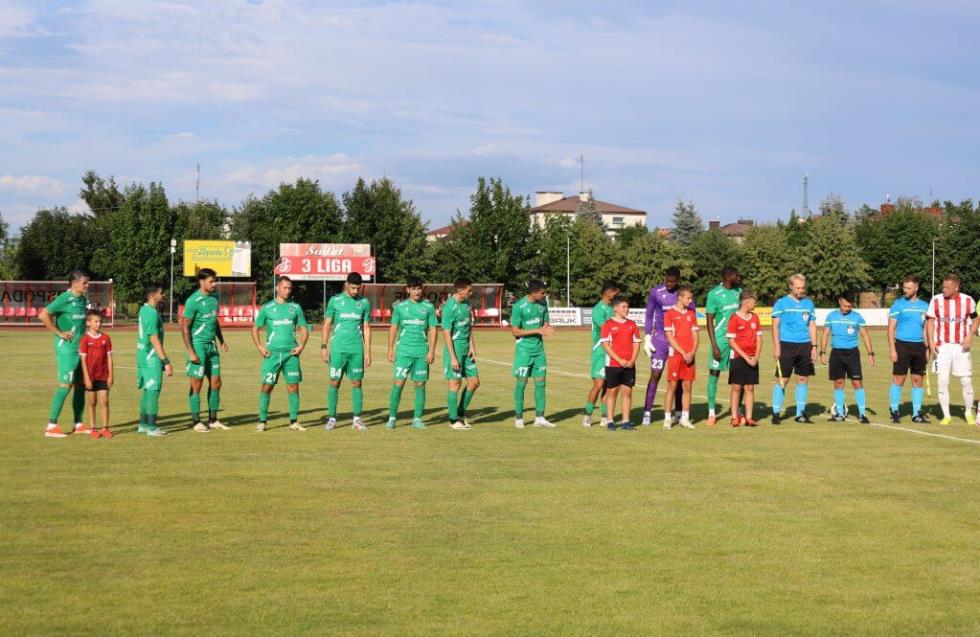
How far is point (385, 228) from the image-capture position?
272 feet

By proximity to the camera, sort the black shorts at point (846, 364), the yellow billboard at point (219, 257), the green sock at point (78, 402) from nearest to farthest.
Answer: the green sock at point (78, 402), the black shorts at point (846, 364), the yellow billboard at point (219, 257)

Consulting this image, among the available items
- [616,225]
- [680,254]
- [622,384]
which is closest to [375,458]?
[622,384]

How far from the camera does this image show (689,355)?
48.6 ft

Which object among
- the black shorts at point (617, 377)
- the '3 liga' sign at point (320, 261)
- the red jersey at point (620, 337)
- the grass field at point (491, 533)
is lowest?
the grass field at point (491, 533)

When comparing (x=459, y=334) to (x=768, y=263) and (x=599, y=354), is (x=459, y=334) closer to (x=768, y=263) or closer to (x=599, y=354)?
(x=599, y=354)

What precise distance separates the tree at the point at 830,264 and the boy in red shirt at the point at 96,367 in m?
86.4

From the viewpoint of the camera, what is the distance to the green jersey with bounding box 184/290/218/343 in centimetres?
1427

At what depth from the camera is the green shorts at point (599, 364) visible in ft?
49.1

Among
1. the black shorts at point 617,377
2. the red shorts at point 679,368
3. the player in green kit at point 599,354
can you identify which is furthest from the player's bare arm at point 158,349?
the red shorts at point 679,368

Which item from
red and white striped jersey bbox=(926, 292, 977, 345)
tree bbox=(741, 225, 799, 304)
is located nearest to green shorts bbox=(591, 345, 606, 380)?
red and white striped jersey bbox=(926, 292, 977, 345)

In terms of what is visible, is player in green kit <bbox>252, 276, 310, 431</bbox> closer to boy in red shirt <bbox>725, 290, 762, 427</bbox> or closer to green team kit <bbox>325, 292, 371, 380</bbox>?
green team kit <bbox>325, 292, 371, 380</bbox>

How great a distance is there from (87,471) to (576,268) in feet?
270

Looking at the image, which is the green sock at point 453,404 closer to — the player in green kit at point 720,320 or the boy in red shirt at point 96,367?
the player in green kit at point 720,320

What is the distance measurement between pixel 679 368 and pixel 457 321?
3.26 metres
